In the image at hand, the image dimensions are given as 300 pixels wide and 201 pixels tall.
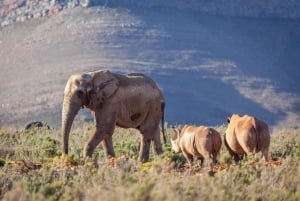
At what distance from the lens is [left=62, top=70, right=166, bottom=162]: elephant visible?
20625 millimetres

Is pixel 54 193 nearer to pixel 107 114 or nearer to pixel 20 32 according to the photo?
pixel 107 114

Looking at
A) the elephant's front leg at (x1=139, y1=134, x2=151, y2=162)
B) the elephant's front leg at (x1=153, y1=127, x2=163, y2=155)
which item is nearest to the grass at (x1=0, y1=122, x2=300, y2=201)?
the elephant's front leg at (x1=139, y1=134, x2=151, y2=162)

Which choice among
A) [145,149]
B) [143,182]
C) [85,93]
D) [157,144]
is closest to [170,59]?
[157,144]

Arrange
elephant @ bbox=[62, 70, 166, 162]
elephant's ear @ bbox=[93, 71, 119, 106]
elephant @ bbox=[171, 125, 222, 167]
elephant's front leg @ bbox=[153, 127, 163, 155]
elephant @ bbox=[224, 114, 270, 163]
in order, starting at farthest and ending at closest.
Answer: elephant's front leg @ bbox=[153, 127, 163, 155] < elephant's ear @ bbox=[93, 71, 119, 106] < elephant @ bbox=[62, 70, 166, 162] < elephant @ bbox=[224, 114, 270, 163] < elephant @ bbox=[171, 125, 222, 167]

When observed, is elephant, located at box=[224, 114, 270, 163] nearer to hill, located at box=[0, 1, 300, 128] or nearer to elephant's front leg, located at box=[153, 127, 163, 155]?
elephant's front leg, located at box=[153, 127, 163, 155]

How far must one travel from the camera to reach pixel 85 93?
20.6 m

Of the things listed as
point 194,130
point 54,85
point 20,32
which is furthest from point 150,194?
point 20,32

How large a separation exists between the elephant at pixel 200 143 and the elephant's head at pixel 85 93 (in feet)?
5.17

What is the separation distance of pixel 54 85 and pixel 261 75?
2191 cm

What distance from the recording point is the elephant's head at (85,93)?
2058 cm

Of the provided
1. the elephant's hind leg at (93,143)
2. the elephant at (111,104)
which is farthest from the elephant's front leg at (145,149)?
the elephant's hind leg at (93,143)

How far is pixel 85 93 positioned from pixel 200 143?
231 cm

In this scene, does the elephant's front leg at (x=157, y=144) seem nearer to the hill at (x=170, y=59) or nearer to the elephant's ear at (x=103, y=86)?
the elephant's ear at (x=103, y=86)

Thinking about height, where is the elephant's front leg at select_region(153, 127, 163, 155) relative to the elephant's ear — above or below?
below
